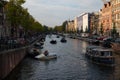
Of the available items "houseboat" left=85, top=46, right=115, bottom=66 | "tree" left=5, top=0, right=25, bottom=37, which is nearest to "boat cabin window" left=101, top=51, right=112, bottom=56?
"houseboat" left=85, top=46, right=115, bottom=66

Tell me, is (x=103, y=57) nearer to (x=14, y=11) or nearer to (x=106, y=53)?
(x=106, y=53)

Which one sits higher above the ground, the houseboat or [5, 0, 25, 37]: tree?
[5, 0, 25, 37]: tree

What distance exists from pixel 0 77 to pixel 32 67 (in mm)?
17937

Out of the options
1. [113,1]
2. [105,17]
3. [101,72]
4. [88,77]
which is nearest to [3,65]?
[88,77]

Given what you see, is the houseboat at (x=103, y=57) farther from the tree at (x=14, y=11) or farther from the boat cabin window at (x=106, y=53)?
the tree at (x=14, y=11)

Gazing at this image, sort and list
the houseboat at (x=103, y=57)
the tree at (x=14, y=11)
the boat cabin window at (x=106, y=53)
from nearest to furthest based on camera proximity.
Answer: the houseboat at (x=103, y=57) → the boat cabin window at (x=106, y=53) → the tree at (x=14, y=11)

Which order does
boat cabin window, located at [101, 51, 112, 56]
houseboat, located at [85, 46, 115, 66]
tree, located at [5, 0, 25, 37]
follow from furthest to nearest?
tree, located at [5, 0, 25, 37] → boat cabin window, located at [101, 51, 112, 56] → houseboat, located at [85, 46, 115, 66]

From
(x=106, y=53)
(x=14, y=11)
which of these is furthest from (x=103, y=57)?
(x=14, y=11)

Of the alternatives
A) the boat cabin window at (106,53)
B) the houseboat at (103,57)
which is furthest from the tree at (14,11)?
the boat cabin window at (106,53)

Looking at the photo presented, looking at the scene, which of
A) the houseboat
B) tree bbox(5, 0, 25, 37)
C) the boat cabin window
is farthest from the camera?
tree bbox(5, 0, 25, 37)

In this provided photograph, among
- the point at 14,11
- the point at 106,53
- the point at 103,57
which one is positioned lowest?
the point at 103,57

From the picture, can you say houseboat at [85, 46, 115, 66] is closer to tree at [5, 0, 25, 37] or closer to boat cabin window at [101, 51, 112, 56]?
boat cabin window at [101, 51, 112, 56]

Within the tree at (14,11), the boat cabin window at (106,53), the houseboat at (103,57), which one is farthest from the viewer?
the tree at (14,11)

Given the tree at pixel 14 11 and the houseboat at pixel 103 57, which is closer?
the houseboat at pixel 103 57
